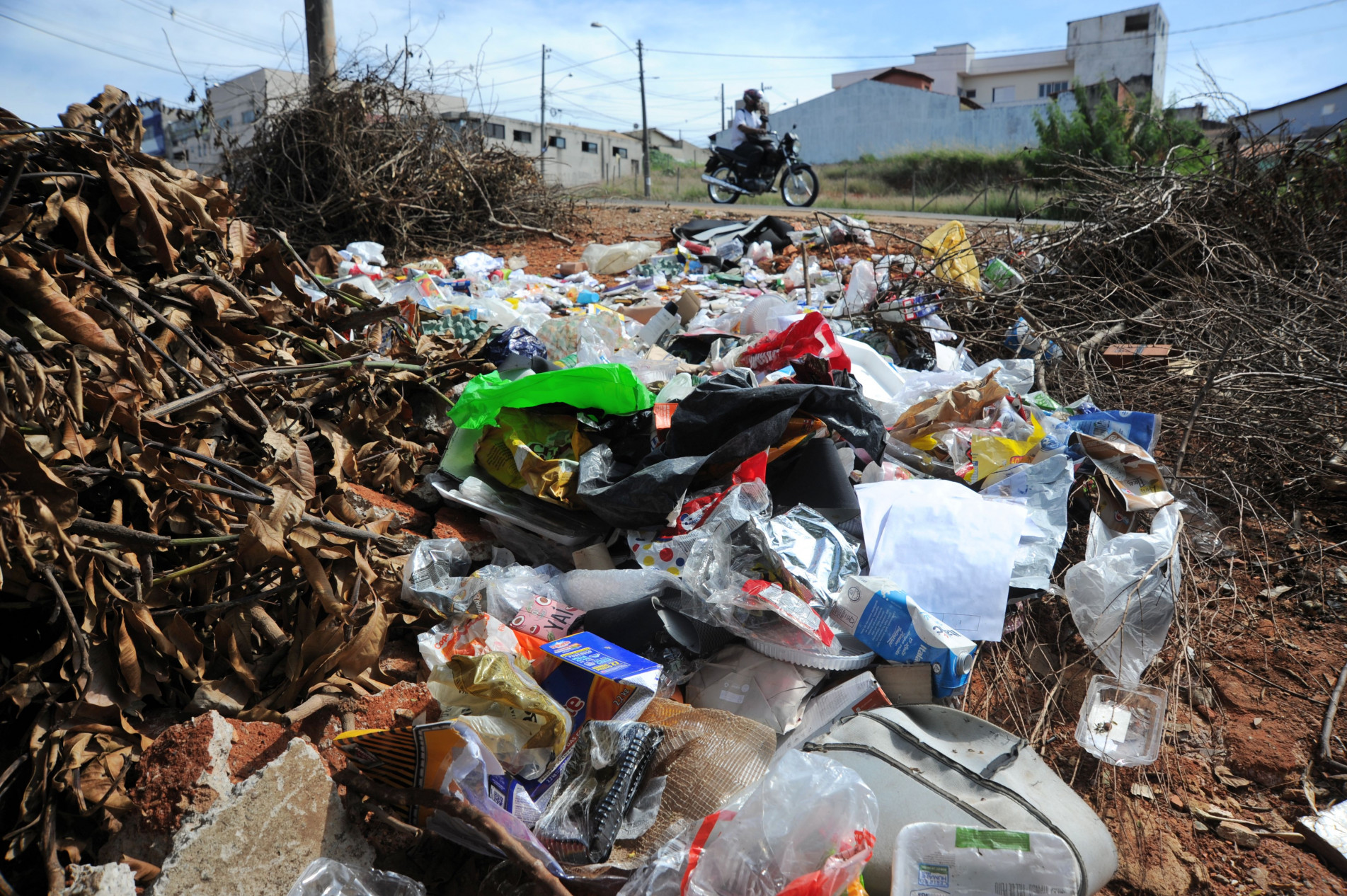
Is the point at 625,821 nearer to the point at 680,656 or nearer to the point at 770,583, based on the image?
the point at 680,656

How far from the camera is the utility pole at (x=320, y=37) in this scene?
639 cm

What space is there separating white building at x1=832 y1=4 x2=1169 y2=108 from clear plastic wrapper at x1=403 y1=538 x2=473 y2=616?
29.4m

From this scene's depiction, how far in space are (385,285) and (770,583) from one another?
3179mm

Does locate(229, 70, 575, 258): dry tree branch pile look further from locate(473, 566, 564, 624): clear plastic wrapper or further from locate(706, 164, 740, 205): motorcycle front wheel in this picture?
locate(473, 566, 564, 624): clear plastic wrapper

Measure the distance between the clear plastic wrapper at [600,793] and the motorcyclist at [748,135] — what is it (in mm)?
8869

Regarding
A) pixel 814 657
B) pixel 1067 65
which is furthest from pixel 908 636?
pixel 1067 65

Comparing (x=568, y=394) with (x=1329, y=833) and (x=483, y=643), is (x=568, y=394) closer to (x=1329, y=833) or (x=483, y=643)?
(x=483, y=643)

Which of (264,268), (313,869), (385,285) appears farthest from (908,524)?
(385,285)

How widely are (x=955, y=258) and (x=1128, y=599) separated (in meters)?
2.47

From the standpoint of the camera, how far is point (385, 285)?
4141mm

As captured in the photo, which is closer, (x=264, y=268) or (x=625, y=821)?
(x=625, y=821)

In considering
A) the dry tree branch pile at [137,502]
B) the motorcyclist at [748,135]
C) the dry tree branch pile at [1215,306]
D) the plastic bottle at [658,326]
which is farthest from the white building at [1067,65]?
the dry tree branch pile at [137,502]

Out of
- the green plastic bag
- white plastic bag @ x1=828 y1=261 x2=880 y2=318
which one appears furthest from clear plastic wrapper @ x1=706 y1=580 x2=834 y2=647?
white plastic bag @ x1=828 y1=261 x2=880 y2=318

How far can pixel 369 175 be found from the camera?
575cm
